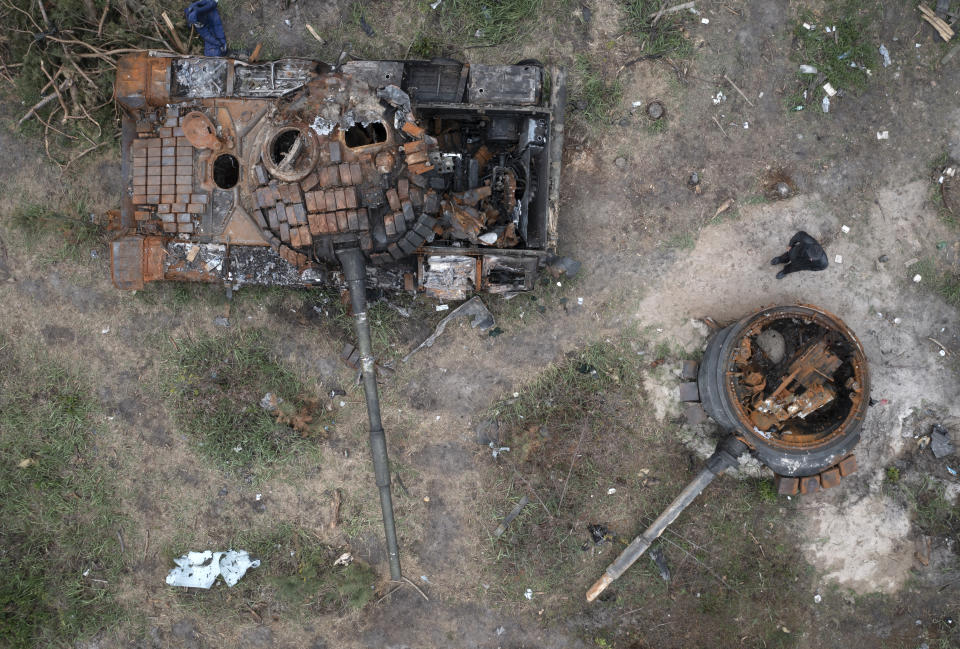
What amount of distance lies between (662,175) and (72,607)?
9216 millimetres

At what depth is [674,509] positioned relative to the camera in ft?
21.4

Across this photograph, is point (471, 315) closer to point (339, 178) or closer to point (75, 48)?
point (339, 178)

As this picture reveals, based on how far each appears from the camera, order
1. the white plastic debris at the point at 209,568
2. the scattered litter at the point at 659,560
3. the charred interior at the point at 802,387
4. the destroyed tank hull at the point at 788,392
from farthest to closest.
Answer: the white plastic debris at the point at 209,568
the scattered litter at the point at 659,560
the charred interior at the point at 802,387
the destroyed tank hull at the point at 788,392

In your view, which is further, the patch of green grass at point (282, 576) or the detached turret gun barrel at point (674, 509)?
the patch of green grass at point (282, 576)

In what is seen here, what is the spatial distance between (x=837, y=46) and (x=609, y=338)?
14.4 feet

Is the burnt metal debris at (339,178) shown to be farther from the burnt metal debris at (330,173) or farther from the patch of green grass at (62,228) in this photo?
the patch of green grass at (62,228)

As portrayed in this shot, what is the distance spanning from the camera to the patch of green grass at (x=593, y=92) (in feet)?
21.8

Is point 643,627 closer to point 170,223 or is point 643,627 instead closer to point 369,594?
point 369,594

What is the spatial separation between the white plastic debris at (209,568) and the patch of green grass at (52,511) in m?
0.83

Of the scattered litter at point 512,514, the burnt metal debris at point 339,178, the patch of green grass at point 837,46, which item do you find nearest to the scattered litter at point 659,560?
the scattered litter at point 512,514

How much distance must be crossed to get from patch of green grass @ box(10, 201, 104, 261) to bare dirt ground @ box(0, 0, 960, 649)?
0.15m

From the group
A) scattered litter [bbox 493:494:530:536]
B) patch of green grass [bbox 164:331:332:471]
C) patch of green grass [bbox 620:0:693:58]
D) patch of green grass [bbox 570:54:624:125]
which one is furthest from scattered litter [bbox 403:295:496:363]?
patch of green grass [bbox 620:0:693:58]

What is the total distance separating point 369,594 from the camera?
6949 mm

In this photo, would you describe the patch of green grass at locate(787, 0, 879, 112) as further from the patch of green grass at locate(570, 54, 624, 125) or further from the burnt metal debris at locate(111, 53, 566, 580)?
the burnt metal debris at locate(111, 53, 566, 580)
